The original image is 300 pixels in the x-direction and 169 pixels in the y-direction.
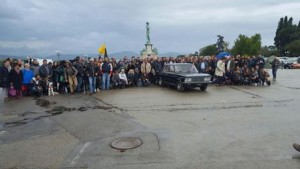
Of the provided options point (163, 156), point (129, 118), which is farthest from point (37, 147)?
point (129, 118)

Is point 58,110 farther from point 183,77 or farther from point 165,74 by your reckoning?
point 165,74

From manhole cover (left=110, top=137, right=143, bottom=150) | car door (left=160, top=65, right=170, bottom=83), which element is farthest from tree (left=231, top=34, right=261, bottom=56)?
manhole cover (left=110, top=137, right=143, bottom=150)

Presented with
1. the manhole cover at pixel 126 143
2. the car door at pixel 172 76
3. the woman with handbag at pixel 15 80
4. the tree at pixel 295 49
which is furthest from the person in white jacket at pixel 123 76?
the tree at pixel 295 49

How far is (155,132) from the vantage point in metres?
8.79

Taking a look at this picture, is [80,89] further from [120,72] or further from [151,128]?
[151,128]

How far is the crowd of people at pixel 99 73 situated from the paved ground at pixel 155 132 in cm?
226

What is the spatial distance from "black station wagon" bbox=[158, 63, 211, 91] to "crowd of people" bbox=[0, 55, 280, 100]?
137cm

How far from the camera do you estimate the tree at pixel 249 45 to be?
3826 inches

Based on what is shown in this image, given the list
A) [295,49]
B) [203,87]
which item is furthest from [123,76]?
[295,49]

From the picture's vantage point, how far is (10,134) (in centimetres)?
907

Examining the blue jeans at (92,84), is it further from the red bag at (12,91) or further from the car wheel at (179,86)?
the car wheel at (179,86)

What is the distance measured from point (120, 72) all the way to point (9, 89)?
6.56 meters

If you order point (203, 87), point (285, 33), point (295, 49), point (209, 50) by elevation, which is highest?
point (285, 33)

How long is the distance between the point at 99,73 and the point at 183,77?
484 centimetres
